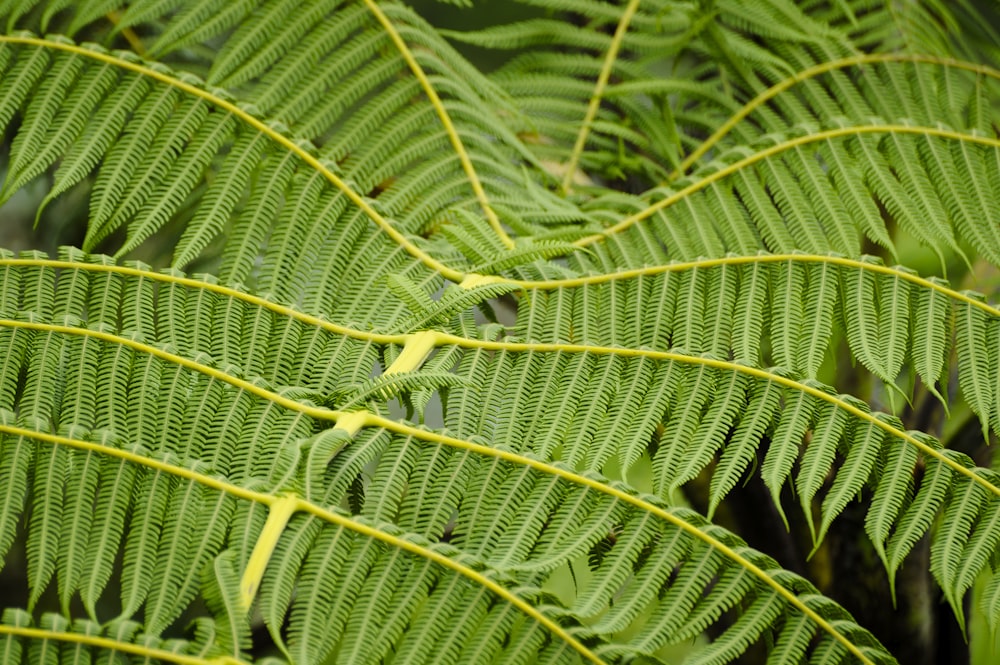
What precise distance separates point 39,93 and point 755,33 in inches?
31.3

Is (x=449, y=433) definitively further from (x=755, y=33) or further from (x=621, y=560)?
(x=755, y=33)

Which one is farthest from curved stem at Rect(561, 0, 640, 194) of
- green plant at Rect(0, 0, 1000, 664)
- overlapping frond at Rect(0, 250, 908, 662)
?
overlapping frond at Rect(0, 250, 908, 662)

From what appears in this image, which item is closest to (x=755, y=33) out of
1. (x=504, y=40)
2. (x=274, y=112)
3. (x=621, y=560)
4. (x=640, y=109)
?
(x=640, y=109)

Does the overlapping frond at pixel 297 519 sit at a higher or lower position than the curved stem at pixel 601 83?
lower

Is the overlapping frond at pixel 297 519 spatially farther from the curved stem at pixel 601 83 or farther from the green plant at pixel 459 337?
the curved stem at pixel 601 83

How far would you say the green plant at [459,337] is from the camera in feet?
1.88

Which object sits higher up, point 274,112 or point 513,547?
point 274,112

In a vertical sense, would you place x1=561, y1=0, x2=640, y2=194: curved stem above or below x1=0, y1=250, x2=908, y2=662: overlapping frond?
above

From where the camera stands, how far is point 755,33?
104 cm

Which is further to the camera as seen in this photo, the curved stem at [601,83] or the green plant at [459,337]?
the curved stem at [601,83]

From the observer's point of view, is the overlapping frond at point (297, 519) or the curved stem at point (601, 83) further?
the curved stem at point (601, 83)

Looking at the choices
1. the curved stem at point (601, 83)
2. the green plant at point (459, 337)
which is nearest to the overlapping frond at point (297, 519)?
the green plant at point (459, 337)

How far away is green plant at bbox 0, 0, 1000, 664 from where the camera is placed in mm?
574

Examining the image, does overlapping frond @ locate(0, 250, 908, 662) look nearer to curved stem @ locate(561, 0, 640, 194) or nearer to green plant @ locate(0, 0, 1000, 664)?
green plant @ locate(0, 0, 1000, 664)
